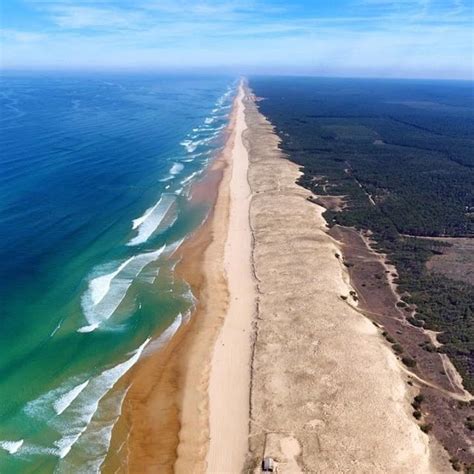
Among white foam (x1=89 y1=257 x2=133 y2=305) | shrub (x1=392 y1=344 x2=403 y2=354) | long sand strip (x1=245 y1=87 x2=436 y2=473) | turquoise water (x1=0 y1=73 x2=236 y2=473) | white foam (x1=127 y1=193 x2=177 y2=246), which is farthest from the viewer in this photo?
white foam (x1=127 y1=193 x2=177 y2=246)

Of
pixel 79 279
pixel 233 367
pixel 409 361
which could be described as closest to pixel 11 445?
pixel 233 367

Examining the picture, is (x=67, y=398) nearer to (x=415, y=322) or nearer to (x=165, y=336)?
(x=165, y=336)

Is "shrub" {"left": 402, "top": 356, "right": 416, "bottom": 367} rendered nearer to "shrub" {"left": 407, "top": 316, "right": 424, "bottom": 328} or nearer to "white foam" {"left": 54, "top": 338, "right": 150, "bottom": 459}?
"shrub" {"left": 407, "top": 316, "right": 424, "bottom": 328}

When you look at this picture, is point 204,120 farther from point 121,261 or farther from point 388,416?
point 388,416

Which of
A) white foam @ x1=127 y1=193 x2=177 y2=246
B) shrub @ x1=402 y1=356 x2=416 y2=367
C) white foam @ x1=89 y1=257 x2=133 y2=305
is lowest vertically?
white foam @ x1=127 y1=193 x2=177 y2=246

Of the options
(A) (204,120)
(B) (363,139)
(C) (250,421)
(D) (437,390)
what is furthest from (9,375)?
(A) (204,120)

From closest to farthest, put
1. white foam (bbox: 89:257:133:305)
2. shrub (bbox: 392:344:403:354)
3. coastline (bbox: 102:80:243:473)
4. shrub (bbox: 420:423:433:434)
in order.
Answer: coastline (bbox: 102:80:243:473) → shrub (bbox: 420:423:433:434) → shrub (bbox: 392:344:403:354) → white foam (bbox: 89:257:133:305)

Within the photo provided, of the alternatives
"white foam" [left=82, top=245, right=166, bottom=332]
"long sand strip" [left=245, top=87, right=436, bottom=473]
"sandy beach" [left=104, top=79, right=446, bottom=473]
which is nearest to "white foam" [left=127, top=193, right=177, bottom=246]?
"white foam" [left=82, top=245, right=166, bottom=332]
